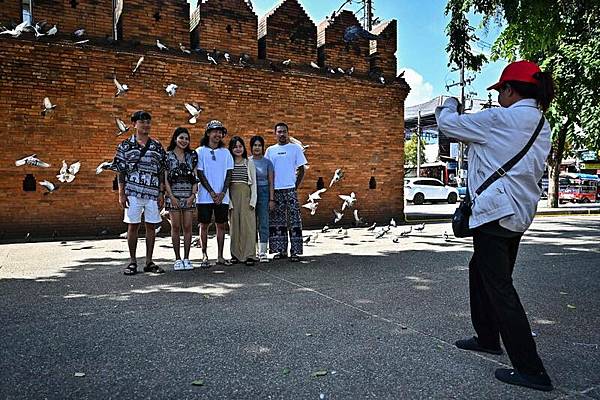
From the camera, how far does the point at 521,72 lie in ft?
9.80

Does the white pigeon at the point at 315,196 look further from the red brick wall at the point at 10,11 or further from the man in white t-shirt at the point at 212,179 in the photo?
the red brick wall at the point at 10,11

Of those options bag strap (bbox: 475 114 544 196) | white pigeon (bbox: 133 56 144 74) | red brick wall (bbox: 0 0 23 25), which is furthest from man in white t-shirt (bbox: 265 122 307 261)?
red brick wall (bbox: 0 0 23 25)

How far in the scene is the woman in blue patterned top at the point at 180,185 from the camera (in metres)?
6.23

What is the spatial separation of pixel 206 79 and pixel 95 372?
903 cm

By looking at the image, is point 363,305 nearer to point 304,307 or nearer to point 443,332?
point 304,307

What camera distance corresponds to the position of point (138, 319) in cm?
414

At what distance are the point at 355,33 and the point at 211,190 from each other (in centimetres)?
804

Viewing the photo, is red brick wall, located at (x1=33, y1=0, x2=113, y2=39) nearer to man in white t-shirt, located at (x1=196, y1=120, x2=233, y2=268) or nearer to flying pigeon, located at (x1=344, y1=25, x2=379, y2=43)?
man in white t-shirt, located at (x1=196, y1=120, x2=233, y2=268)

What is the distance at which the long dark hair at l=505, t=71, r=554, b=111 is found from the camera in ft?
9.70

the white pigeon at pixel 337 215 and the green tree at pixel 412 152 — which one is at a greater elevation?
the green tree at pixel 412 152

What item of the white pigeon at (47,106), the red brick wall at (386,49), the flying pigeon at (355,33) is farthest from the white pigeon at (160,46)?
the red brick wall at (386,49)

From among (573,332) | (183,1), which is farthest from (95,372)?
(183,1)

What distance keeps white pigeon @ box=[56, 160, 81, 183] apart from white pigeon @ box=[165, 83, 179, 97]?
7.66ft

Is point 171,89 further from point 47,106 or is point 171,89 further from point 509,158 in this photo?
point 509,158
